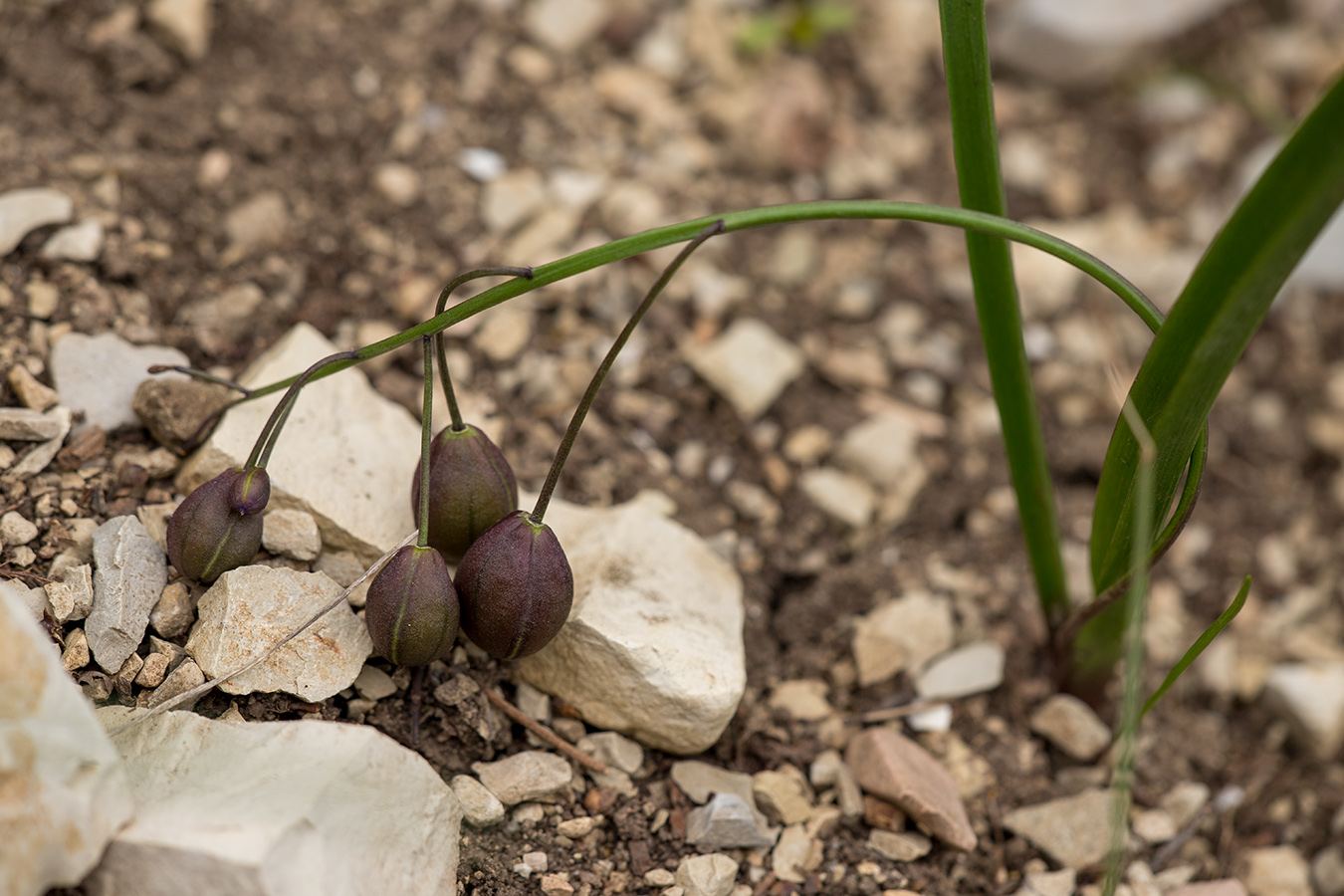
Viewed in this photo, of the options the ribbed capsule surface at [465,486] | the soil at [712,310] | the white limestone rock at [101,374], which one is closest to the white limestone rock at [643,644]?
the soil at [712,310]

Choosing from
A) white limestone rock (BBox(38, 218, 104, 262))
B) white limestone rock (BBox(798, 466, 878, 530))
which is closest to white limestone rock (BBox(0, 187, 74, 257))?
white limestone rock (BBox(38, 218, 104, 262))

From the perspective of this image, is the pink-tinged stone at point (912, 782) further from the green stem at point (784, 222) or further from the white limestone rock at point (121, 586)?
the white limestone rock at point (121, 586)

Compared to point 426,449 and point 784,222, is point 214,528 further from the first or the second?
point 784,222

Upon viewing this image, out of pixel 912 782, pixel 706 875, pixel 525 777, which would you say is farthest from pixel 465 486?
pixel 912 782

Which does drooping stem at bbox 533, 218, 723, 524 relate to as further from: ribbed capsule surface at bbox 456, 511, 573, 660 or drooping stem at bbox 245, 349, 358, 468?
drooping stem at bbox 245, 349, 358, 468

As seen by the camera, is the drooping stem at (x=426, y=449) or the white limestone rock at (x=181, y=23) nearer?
the drooping stem at (x=426, y=449)

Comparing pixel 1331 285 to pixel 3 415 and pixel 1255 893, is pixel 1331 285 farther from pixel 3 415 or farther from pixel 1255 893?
pixel 3 415
